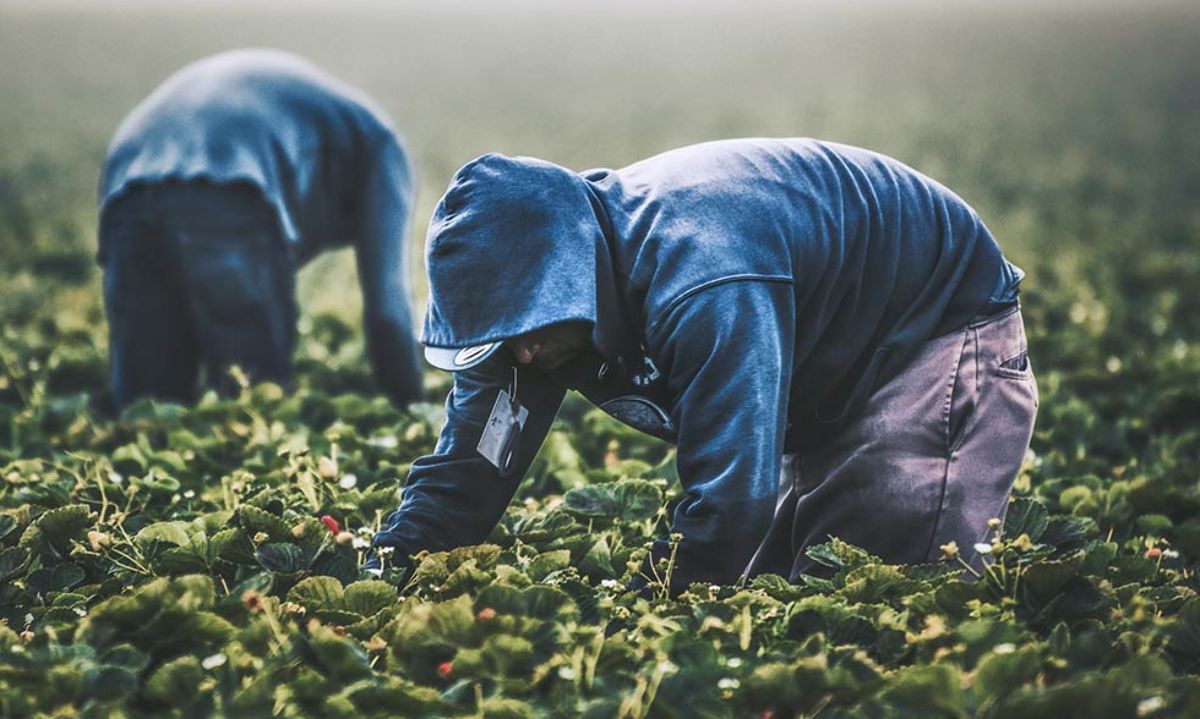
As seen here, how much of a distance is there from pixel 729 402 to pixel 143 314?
2.56 meters

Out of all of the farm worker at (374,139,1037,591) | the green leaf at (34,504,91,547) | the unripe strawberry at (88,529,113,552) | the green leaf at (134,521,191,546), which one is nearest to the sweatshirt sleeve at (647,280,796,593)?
the farm worker at (374,139,1037,591)

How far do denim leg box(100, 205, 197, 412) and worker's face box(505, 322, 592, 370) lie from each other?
7.01 ft

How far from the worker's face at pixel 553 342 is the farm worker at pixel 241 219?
1.91 m

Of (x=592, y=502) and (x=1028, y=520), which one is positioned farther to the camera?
(x=592, y=502)

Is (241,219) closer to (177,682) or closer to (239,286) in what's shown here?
(239,286)

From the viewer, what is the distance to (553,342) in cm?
233

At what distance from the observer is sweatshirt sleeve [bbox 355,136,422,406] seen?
4211 mm

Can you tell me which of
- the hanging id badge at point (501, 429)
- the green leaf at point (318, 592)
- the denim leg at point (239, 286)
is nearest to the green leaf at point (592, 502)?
the hanging id badge at point (501, 429)

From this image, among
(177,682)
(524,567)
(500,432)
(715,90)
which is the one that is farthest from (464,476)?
(715,90)

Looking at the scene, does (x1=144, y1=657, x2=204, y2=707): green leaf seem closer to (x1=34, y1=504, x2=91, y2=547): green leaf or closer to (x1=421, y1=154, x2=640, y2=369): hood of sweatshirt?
(x1=421, y1=154, x2=640, y2=369): hood of sweatshirt

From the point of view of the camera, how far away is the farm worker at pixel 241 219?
406 cm

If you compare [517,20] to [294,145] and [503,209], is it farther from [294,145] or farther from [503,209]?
[503,209]

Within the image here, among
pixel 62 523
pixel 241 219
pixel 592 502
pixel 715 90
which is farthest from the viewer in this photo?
pixel 715 90

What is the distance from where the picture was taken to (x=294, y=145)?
13.8ft
